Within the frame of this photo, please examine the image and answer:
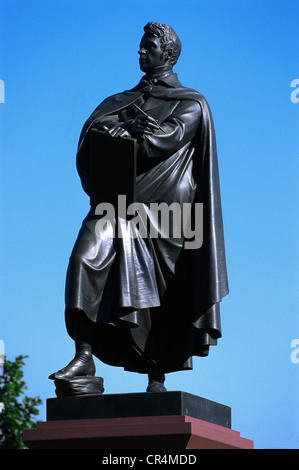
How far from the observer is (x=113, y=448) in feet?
25.4

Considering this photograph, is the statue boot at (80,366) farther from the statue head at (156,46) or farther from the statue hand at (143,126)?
the statue head at (156,46)

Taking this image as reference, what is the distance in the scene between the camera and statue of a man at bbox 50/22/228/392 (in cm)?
825

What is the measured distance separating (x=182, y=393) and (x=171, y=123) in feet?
7.59

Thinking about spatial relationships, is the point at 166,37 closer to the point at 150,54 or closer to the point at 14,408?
Result: the point at 150,54

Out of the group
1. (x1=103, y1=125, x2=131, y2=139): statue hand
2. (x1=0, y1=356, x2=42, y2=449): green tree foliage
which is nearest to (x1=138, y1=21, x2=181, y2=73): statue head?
(x1=103, y1=125, x2=131, y2=139): statue hand

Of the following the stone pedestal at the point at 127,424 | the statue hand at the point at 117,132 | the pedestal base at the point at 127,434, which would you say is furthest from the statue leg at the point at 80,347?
the statue hand at the point at 117,132

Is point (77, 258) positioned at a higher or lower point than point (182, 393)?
higher

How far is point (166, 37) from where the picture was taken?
920cm

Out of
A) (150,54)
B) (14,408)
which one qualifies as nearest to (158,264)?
(150,54)

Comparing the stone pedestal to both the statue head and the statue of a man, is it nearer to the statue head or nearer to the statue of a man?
the statue of a man

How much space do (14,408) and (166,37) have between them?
8.74 m

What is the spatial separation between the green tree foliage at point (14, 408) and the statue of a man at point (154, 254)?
773cm
